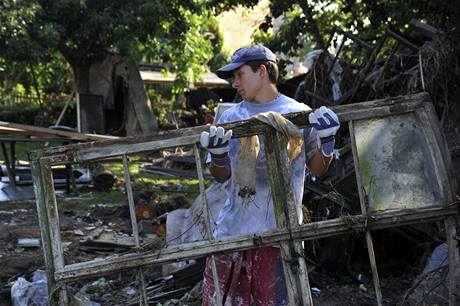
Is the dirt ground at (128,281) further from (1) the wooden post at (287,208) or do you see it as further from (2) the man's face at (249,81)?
(2) the man's face at (249,81)

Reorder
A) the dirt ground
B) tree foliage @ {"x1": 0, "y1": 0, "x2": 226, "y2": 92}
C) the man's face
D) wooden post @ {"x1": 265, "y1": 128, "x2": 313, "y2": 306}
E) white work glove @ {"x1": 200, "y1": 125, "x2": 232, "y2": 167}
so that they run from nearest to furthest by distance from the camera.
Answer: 1. white work glove @ {"x1": 200, "y1": 125, "x2": 232, "y2": 167}
2. wooden post @ {"x1": 265, "y1": 128, "x2": 313, "y2": 306}
3. the man's face
4. the dirt ground
5. tree foliage @ {"x1": 0, "y1": 0, "x2": 226, "y2": 92}

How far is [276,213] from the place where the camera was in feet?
7.85

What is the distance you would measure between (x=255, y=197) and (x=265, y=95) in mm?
455

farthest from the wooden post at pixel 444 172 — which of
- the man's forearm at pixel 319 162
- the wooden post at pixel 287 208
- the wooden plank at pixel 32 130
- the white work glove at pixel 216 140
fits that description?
the wooden plank at pixel 32 130

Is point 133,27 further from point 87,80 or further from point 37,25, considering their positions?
point 87,80

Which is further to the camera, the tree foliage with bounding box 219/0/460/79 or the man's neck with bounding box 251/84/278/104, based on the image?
the tree foliage with bounding box 219/0/460/79

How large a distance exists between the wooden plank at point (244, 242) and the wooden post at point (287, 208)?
0.14 ft

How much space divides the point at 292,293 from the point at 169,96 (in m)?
19.6

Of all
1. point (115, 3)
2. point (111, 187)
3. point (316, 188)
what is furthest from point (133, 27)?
point (316, 188)

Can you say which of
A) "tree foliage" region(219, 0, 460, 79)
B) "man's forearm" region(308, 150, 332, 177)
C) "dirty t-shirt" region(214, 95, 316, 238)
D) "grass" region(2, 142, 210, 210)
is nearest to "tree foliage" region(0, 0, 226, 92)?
"tree foliage" region(219, 0, 460, 79)

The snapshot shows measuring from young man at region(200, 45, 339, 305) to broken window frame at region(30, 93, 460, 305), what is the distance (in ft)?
0.26

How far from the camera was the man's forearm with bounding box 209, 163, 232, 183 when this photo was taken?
95.0 inches

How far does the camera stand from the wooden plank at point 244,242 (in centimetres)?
235

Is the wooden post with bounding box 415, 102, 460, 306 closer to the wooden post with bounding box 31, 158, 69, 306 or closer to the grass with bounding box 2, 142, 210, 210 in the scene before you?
the wooden post with bounding box 31, 158, 69, 306
